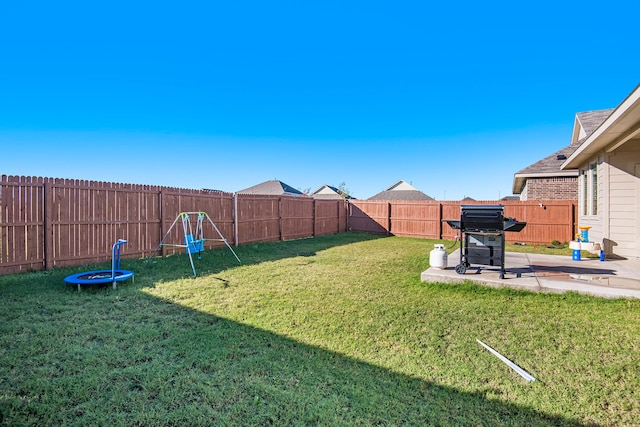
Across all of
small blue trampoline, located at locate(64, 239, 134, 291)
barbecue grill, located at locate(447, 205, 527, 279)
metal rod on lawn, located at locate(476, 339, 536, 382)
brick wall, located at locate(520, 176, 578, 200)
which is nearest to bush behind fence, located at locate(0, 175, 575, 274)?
small blue trampoline, located at locate(64, 239, 134, 291)

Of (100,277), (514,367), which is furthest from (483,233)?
(100,277)

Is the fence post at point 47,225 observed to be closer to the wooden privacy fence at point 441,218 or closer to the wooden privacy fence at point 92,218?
the wooden privacy fence at point 92,218

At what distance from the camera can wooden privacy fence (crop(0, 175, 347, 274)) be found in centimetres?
543

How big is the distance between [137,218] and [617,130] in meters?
10.5

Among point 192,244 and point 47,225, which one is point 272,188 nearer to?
point 192,244

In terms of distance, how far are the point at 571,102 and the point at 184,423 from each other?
662 inches

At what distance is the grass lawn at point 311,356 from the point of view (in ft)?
6.23

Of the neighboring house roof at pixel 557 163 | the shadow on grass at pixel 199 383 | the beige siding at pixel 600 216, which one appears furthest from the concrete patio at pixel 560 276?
the neighboring house roof at pixel 557 163

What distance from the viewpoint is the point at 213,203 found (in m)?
9.30

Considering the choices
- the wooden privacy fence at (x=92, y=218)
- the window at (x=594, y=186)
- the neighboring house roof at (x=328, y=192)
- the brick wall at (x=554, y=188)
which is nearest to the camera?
the wooden privacy fence at (x=92, y=218)

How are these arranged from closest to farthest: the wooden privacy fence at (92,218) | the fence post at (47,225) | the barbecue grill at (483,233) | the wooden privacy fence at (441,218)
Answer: the barbecue grill at (483,233), the wooden privacy fence at (92,218), the fence post at (47,225), the wooden privacy fence at (441,218)

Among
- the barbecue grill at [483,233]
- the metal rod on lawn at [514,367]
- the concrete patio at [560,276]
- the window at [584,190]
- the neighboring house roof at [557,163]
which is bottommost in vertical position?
the metal rod on lawn at [514,367]

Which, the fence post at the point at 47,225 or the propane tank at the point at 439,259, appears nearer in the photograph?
the propane tank at the point at 439,259

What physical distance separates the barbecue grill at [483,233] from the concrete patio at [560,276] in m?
0.28
